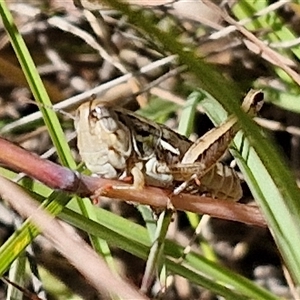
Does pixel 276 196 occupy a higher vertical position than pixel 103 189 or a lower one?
higher

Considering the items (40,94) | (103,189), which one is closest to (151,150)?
(40,94)

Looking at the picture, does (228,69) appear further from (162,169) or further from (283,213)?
(283,213)

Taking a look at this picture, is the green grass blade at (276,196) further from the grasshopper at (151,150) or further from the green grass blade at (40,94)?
the green grass blade at (40,94)

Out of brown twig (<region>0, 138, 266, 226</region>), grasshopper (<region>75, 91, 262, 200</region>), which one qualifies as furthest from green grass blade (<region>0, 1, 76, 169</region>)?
brown twig (<region>0, 138, 266, 226</region>)

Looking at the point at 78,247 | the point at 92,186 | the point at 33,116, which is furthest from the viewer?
the point at 33,116

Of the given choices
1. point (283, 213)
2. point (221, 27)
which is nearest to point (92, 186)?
point (283, 213)

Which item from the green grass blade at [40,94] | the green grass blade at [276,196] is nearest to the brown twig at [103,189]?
the green grass blade at [276,196]

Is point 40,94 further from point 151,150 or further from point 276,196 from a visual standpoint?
point 276,196
